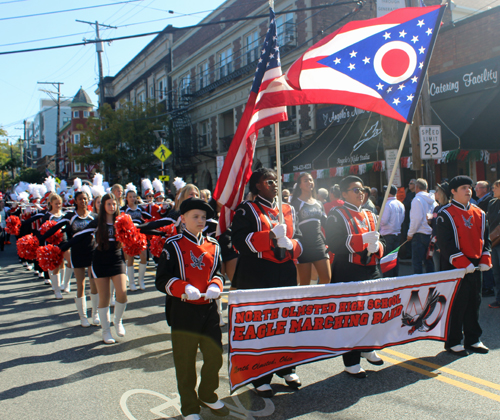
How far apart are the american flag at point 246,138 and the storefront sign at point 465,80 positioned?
36.0ft

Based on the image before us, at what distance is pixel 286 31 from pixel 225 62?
7583mm

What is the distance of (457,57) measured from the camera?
14.9 metres

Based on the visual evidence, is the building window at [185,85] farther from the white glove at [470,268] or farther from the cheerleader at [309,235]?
the white glove at [470,268]

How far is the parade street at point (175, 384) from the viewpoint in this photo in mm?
3896

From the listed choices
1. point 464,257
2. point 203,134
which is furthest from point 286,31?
point 464,257

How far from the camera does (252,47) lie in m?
26.4

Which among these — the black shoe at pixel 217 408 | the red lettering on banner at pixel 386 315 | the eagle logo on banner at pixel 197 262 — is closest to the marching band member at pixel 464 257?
the red lettering on banner at pixel 386 315

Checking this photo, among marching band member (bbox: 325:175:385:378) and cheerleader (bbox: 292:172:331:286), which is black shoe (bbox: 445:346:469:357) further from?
cheerleader (bbox: 292:172:331:286)

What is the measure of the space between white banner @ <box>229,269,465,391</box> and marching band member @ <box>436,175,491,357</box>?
0.67 feet

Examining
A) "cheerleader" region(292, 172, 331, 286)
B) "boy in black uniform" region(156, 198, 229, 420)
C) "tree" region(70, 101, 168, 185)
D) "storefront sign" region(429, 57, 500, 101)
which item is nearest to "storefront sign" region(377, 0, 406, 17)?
"storefront sign" region(429, 57, 500, 101)

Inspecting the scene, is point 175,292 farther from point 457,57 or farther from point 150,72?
point 150,72

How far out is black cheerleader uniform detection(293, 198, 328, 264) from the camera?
6203 millimetres

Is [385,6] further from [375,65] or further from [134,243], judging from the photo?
[134,243]

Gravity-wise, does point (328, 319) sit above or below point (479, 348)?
above
